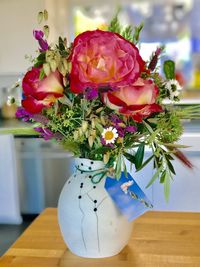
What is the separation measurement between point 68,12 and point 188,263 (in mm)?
2626

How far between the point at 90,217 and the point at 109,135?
8.2 inches

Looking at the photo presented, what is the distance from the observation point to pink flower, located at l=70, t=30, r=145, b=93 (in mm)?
775

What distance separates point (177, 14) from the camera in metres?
3.00

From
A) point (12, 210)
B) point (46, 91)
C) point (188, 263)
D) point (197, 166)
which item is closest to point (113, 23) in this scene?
point (46, 91)

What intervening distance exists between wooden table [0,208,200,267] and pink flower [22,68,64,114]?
386 millimetres

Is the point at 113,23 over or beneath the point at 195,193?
over

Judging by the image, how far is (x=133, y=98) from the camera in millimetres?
798

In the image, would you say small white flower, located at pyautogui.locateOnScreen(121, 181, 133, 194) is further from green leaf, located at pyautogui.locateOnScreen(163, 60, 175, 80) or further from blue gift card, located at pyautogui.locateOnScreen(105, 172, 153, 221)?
green leaf, located at pyautogui.locateOnScreen(163, 60, 175, 80)

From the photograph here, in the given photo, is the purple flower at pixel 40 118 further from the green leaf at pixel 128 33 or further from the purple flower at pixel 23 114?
the green leaf at pixel 128 33

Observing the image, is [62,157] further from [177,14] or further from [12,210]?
[177,14]

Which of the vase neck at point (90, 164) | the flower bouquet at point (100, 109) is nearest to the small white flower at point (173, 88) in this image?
the flower bouquet at point (100, 109)

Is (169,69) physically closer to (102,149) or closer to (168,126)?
(168,126)

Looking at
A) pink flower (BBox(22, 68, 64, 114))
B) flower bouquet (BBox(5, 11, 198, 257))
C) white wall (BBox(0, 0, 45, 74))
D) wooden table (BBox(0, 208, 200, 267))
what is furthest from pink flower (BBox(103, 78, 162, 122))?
white wall (BBox(0, 0, 45, 74))

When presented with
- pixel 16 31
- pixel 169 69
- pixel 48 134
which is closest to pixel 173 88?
pixel 169 69
